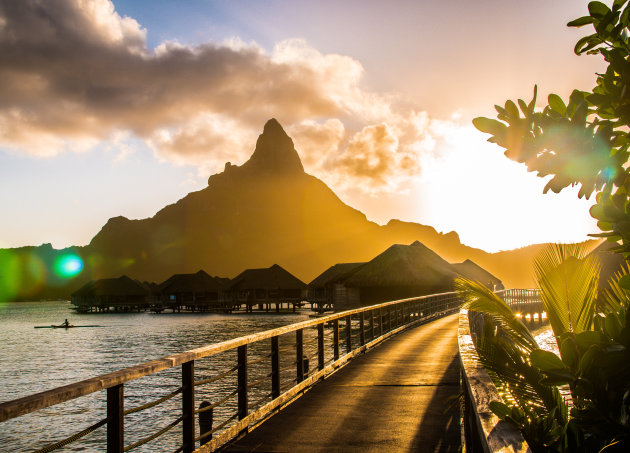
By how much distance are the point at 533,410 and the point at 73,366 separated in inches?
1293

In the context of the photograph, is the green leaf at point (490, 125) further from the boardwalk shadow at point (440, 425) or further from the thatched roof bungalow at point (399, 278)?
the thatched roof bungalow at point (399, 278)

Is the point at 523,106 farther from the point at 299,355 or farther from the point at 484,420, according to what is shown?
the point at 299,355

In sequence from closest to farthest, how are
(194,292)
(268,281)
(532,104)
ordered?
(532,104) → (268,281) → (194,292)

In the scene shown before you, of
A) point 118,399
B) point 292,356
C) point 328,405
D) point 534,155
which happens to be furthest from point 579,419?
point 292,356

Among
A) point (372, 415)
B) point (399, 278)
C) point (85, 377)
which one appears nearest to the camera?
point (372, 415)

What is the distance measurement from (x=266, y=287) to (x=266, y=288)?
0.19m

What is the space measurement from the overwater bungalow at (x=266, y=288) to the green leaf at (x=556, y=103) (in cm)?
7813

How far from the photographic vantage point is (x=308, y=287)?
78.5m

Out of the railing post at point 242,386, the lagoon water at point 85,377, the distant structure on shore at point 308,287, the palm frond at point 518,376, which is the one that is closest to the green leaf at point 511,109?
the palm frond at point 518,376

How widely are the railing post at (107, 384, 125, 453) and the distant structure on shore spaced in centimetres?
3779

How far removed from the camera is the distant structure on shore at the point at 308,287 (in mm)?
48812

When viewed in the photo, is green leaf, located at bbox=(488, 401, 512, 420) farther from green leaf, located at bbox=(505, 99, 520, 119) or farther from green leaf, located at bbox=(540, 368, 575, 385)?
green leaf, located at bbox=(505, 99, 520, 119)

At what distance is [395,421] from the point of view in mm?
6590

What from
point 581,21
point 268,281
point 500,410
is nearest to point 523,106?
point 581,21
